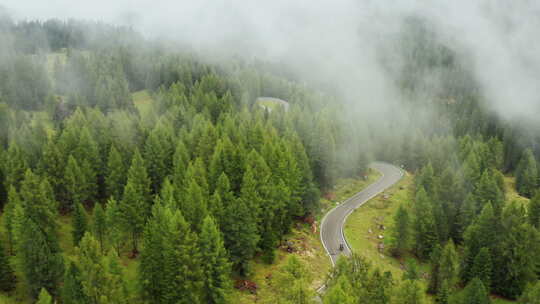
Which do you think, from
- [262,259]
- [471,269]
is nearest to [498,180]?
[471,269]

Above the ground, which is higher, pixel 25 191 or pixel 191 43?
pixel 191 43

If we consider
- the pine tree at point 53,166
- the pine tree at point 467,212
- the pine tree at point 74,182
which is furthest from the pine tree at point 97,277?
the pine tree at point 467,212

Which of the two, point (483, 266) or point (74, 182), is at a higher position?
point (74, 182)

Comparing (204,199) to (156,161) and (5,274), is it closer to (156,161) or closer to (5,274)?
(156,161)

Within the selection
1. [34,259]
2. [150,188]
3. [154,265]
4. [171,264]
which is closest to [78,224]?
[34,259]

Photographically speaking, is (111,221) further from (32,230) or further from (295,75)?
(295,75)

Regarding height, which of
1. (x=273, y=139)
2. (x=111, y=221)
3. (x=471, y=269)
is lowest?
(x=471, y=269)

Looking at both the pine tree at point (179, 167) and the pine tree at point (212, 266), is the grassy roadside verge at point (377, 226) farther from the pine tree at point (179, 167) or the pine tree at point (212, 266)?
the pine tree at point (179, 167)
